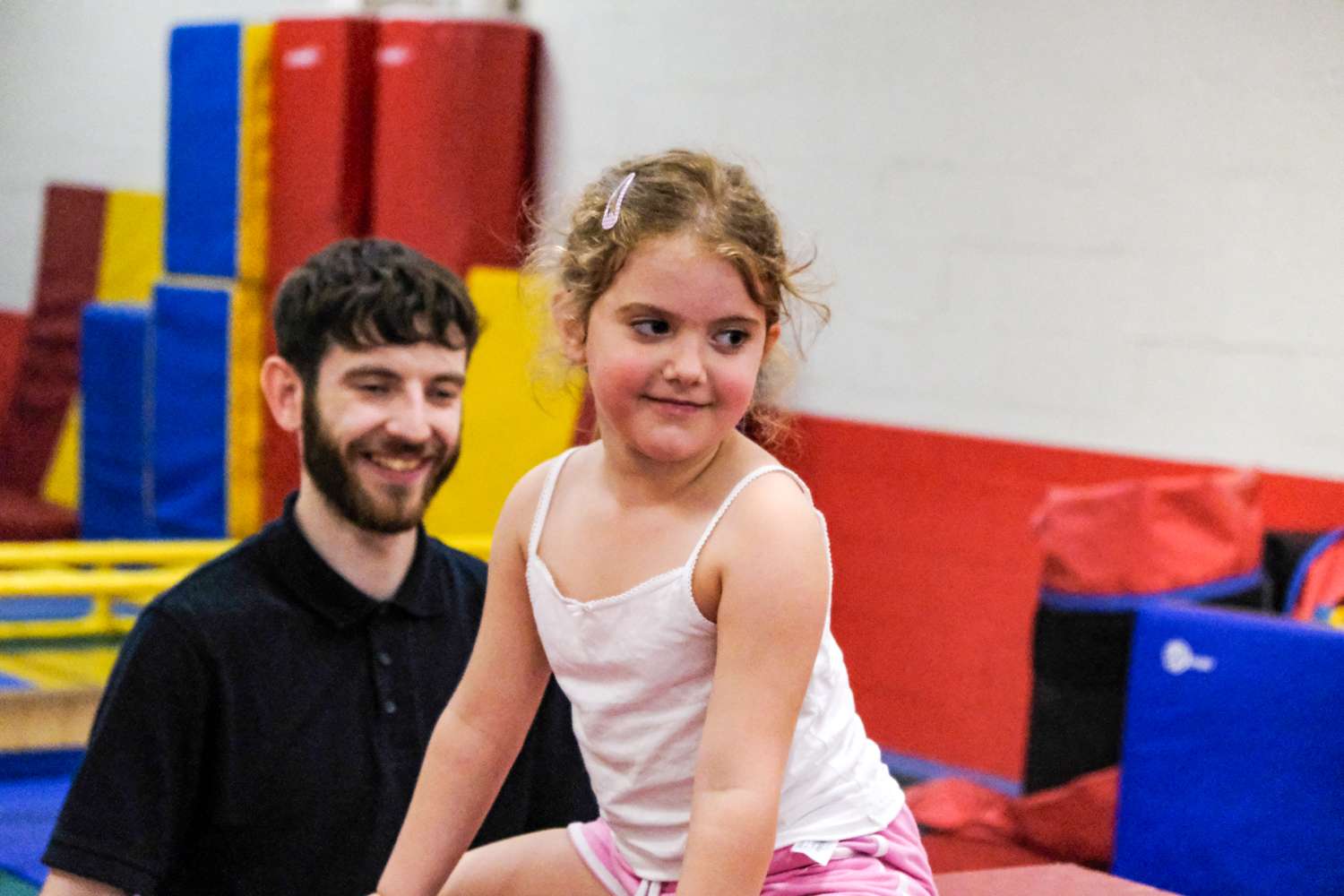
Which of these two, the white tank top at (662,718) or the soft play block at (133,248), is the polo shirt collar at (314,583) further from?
the soft play block at (133,248)

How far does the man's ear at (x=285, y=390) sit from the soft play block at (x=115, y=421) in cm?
415

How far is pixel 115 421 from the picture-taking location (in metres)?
6.39

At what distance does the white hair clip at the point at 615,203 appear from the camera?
1.34 m

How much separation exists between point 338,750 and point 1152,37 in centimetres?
268

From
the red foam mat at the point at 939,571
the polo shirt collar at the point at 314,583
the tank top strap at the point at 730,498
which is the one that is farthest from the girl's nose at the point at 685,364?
the red foam mat at the point at 939,571

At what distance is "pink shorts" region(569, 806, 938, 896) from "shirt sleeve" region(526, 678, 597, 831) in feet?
1.92

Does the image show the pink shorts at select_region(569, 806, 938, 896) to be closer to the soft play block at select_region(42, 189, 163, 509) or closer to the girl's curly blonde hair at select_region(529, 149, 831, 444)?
the girl's curly blonde hair at select_region(529, 149, 831, 444)

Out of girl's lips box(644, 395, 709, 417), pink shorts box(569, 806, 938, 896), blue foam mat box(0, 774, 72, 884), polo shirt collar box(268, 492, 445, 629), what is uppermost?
girl's lips box(644, 395, 709, 417)

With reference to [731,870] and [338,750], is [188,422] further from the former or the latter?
[731,870]

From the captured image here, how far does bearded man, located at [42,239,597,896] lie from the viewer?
1.84m

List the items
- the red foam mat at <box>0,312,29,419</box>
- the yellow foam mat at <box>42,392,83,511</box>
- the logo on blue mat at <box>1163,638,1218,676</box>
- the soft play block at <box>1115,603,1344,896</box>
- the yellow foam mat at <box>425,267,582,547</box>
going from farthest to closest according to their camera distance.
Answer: the red foam mat at <box>0,312,29,419</box>, the yellow foam mat at <box>42,392,83,511</box>, the yellow foam mat at <box>425,267,582,547</box>, the logo on blue mat at <box>1163,638,1218,676</box>, the soft play block at <box>1115,603,1344,896</box>

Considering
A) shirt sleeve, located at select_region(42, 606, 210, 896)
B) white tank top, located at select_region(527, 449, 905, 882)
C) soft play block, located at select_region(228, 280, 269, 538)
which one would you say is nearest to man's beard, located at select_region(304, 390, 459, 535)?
shirt sleeve, located at select_region(42, 606, 210, 896)

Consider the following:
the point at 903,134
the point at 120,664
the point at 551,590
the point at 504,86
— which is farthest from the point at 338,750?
the point at 504,86

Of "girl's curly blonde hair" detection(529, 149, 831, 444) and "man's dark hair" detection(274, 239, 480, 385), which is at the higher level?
"girl's curly blonde hair" detection(529, 149, 831, 444)
